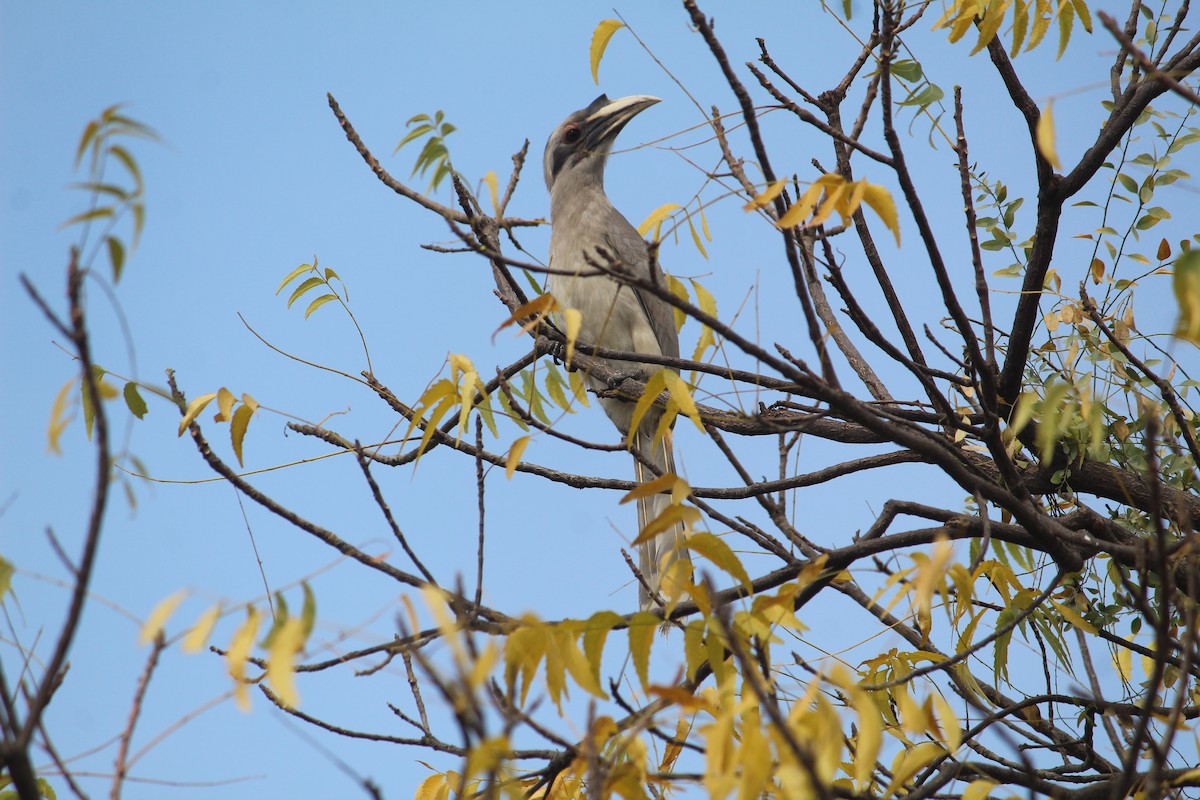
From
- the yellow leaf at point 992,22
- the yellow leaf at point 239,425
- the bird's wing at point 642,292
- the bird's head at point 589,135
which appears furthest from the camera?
the bird's head at point 589,135

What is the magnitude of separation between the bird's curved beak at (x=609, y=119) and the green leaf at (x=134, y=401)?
3.53 meters

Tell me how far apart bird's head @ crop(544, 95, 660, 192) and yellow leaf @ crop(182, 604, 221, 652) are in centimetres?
431

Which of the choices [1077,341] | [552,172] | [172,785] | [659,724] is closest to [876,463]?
[1077,341]

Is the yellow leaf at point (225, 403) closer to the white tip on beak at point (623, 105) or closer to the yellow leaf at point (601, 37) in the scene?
the yellow leaf at point (601, 37)

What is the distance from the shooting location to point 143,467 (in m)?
1.48

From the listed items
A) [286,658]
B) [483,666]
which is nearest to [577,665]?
[483,666]

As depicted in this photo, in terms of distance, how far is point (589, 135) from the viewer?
5.59 m

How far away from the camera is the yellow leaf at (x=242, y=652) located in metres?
1.16

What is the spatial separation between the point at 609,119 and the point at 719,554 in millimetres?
4335

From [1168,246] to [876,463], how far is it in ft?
3.44

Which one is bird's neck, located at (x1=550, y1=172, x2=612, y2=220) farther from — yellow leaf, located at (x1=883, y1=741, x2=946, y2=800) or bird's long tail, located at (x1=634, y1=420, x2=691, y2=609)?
yellow leaf, located at (x1=883, y1=741, x2=946, y2=800)

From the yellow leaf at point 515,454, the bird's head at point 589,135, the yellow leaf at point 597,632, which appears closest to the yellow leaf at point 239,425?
the yellow leaf at point 515,454

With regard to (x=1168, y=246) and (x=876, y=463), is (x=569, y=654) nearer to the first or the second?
(x=876, y=463)

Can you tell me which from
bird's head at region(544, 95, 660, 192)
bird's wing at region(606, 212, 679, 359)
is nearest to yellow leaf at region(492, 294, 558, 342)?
bird's wing at region(606, 212, 679, 359)
